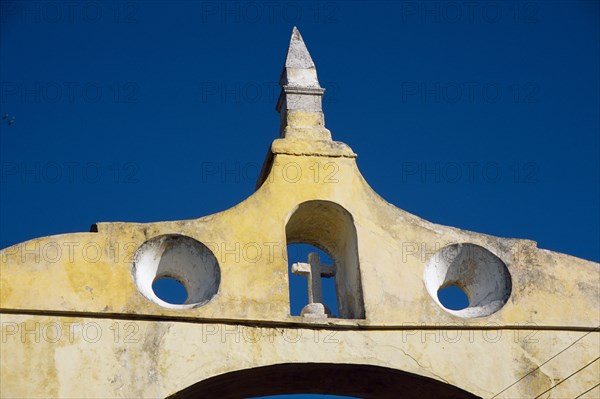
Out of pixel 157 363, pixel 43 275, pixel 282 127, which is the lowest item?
pixel 157 363

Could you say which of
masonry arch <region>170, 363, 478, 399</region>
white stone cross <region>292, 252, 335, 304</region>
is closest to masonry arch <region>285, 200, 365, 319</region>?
white stone cross <region>292, 252, 335, 304</region>

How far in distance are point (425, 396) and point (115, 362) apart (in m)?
3.45

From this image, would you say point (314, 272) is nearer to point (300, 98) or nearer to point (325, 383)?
point (325, 383)

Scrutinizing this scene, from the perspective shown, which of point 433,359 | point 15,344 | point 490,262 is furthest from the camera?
point 490,262

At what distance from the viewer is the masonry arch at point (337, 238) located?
14039mm

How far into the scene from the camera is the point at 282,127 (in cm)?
1505

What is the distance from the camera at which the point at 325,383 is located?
1370cm

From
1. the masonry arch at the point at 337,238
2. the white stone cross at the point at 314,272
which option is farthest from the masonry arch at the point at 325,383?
the white stone cross at the point at 314,272

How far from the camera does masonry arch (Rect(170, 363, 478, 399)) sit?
13070 millimetres

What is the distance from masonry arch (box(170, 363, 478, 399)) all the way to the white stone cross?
1.00 m

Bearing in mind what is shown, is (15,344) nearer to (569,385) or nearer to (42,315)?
(42,315)

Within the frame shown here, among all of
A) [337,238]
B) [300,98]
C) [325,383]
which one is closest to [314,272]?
[337,238]

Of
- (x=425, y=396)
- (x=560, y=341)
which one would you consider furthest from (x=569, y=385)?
(x=425, y=396)

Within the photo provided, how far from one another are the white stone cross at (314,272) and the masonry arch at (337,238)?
0.44 feet
